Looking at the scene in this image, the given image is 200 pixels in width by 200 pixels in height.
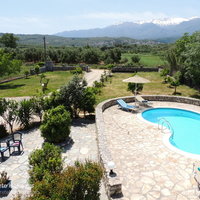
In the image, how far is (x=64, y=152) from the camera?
25.9 feet

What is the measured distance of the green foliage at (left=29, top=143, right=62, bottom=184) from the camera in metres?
5.13

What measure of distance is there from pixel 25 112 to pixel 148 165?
708 cm

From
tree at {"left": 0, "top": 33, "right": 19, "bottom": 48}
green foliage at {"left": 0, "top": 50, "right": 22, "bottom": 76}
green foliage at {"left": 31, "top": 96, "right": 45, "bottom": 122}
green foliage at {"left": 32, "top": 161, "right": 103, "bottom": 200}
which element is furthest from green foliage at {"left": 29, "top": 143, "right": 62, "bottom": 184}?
tree at {"left": 0, "top": 33, "right": 19, "bottom": 48}

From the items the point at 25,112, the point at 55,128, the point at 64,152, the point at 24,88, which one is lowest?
the point at 64,152

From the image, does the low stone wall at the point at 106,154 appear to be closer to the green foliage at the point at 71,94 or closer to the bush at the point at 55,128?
the green foliage at the point at 71,94

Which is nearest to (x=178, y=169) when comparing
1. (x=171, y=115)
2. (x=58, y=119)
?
(x=58, y=119)

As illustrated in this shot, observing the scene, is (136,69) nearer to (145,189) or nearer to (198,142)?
(198,142)

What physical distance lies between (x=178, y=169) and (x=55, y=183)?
4570mm

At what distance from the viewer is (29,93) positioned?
19.5 meters

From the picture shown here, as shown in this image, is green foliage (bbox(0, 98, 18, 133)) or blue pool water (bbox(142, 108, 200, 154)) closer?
blue pool water (bbox(142, 108, 200, 154))

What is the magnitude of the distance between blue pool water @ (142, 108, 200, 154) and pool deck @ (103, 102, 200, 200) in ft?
4.08

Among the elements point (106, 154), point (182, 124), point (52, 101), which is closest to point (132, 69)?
point (182, 124)

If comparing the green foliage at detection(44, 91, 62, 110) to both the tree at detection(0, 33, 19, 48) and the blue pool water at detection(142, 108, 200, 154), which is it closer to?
the blue pool water at detection(142, 108, 200, 154)

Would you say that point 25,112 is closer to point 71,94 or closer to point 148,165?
point 71,94
